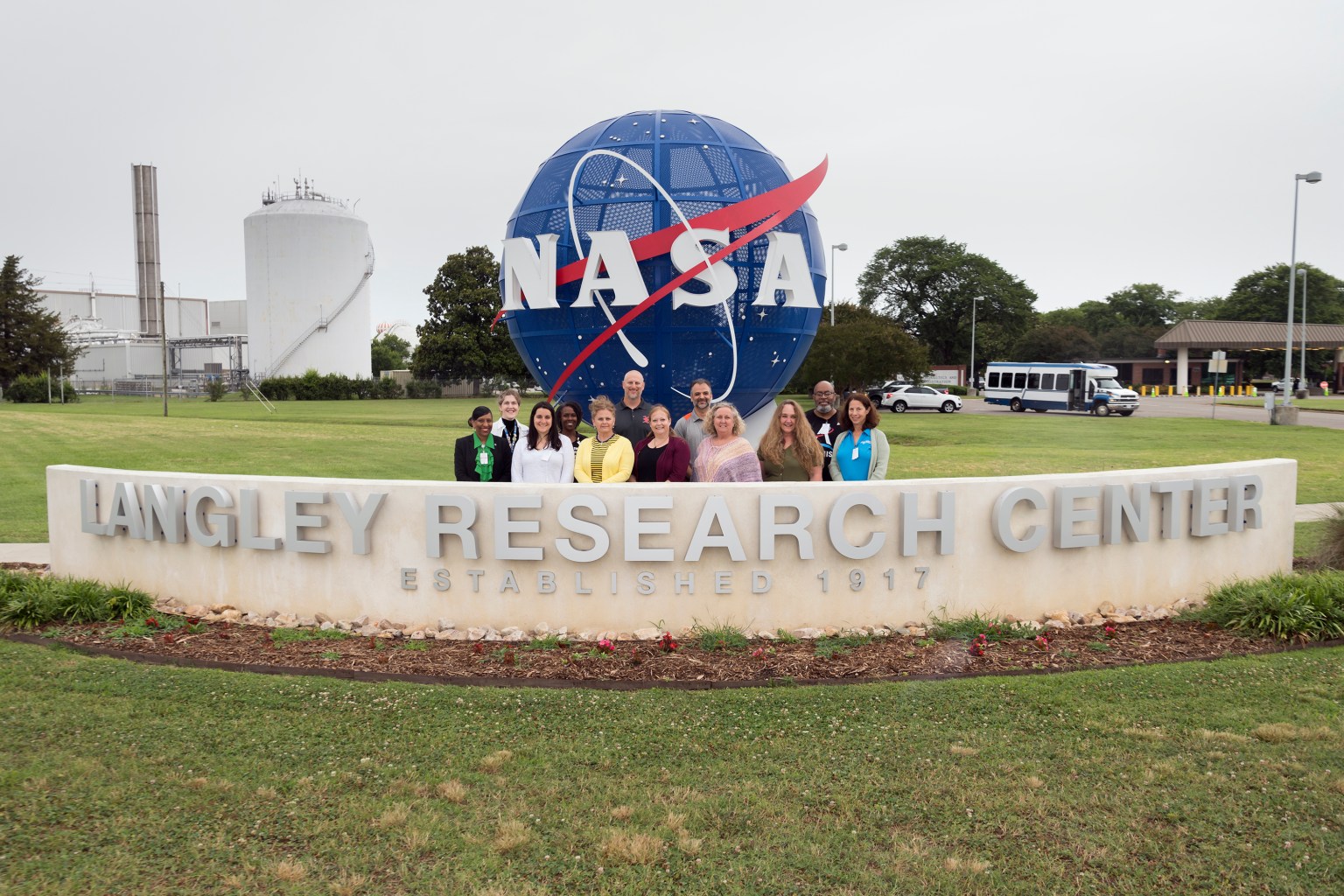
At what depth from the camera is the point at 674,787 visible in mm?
4730

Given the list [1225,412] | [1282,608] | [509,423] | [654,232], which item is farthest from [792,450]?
[1225,412]

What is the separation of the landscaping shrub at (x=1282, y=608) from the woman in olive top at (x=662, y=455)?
411cm

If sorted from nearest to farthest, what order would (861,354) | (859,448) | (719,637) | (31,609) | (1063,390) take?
(719,637) → (31,609) → (859,448) → (861,354) → (1063,390)

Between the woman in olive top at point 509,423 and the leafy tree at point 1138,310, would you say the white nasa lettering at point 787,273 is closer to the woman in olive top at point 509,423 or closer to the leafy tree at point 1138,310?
the woman in olive top at point 509,423

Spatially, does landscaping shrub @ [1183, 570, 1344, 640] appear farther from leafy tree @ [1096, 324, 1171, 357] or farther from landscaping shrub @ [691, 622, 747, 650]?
leafy tree @ [1096, 324, 1171, 357]

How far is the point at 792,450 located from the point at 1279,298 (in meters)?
83.6

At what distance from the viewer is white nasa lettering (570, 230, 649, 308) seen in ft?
31.3

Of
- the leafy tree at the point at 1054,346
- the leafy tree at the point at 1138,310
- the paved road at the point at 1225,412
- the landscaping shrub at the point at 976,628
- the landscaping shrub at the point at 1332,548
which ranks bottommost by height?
the landscaping shrub at the point at 976,628

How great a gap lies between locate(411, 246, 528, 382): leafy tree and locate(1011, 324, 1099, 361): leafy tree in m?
36.6

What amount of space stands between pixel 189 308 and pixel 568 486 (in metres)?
88.5

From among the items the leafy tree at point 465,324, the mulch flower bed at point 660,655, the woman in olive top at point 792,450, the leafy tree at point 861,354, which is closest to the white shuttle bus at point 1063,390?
the leafy tree at point 861,354

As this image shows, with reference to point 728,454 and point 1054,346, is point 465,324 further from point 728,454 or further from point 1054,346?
point 728,454

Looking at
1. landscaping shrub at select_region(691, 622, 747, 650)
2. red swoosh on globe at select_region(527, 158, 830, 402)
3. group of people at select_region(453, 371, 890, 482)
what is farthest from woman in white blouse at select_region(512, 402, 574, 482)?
red swoosh on globe at select_region(527, 158, 830, 402)

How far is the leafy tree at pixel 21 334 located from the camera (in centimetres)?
5569
